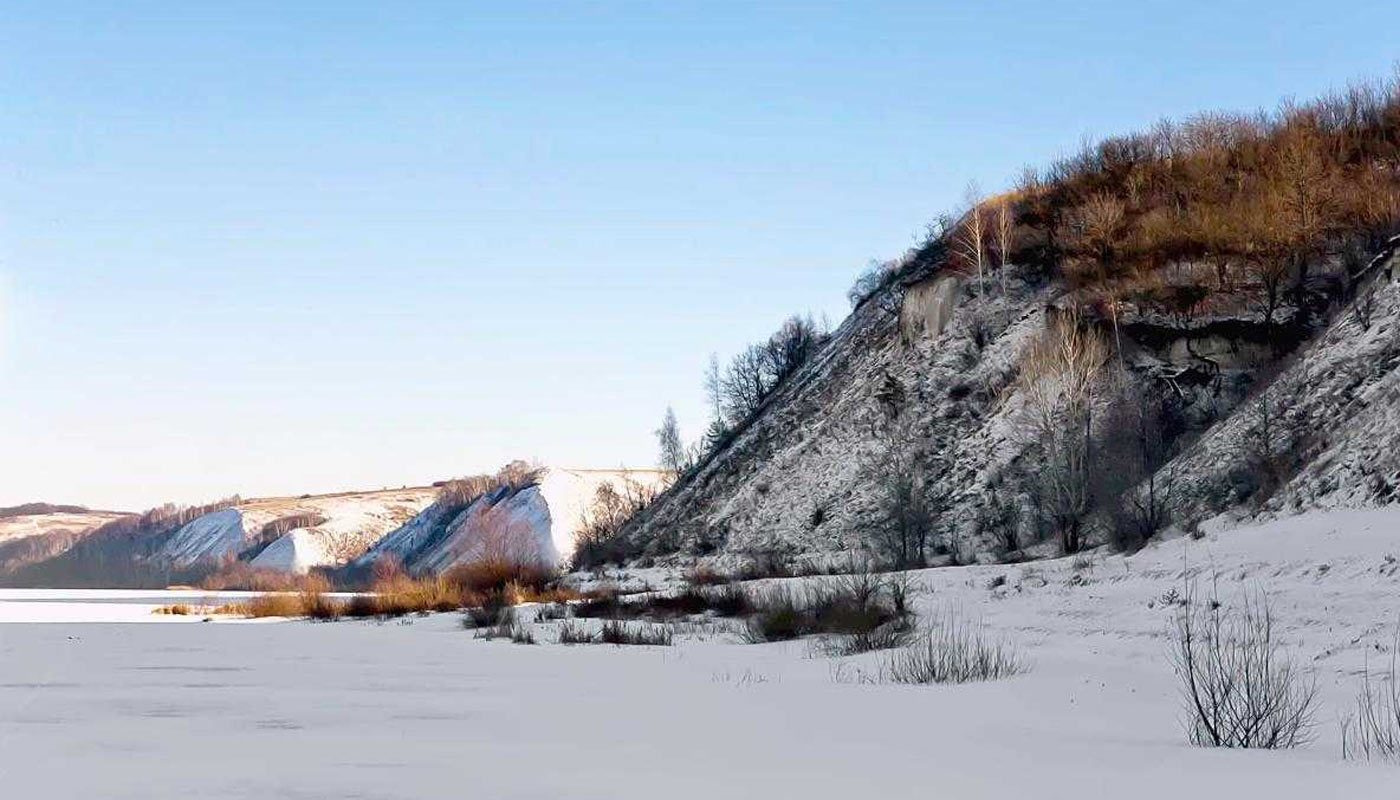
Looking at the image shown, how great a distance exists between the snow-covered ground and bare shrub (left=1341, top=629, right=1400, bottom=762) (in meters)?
0.26

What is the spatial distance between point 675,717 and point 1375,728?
16.9ft

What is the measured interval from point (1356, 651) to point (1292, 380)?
23427 millimetres

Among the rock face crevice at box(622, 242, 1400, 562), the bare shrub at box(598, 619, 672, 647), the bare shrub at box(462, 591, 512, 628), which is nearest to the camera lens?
the bare shrub at box(598, 619, 672, 647)

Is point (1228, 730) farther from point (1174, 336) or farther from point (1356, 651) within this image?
point (1174, 336)

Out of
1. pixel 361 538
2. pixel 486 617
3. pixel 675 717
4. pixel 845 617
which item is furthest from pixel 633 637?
pixel 361 538

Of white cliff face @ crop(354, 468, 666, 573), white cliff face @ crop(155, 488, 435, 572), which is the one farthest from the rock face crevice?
white cliff face @ crop(155, 488, 435, 572)

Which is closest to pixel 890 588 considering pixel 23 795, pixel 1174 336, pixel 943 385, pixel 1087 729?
pixel 1087 729

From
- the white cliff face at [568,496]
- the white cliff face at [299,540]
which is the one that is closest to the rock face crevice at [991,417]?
the white cliff face at [568,496]

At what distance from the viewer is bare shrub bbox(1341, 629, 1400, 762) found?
7574 millimetres

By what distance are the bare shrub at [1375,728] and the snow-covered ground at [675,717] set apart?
0.86ft

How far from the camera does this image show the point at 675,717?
9766 mm

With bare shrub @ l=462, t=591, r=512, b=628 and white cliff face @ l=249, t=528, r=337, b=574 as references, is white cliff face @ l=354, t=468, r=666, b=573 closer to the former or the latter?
white cliff face @ l=249, t=528, r=337, b=574

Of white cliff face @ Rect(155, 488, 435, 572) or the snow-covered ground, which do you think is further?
white cliff face @ Rect(155, 488, 435, 572)

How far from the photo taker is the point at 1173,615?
18734mm
